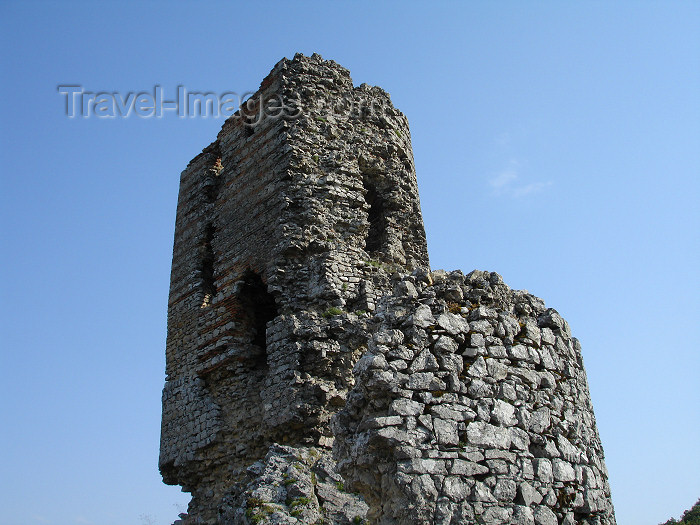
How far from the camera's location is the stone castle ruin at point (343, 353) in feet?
15.2

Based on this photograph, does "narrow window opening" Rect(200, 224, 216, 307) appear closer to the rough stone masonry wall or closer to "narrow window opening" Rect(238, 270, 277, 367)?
"narrow window opening" Rect(238, 270, 277, 367)

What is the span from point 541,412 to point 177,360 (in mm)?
6487

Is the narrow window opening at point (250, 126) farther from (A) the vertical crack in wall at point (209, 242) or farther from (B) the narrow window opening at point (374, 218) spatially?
(B) the narrow window opening at point (374, 218)

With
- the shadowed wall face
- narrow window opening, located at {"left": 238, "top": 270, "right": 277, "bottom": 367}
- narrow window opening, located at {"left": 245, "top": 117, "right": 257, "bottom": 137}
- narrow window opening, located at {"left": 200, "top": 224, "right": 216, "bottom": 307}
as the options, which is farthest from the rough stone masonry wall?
narrow window opening, located at {"left": 245, "top": 117, "right": 257, "bottom": 137}

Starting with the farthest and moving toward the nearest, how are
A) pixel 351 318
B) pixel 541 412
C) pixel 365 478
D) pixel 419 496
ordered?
1. pixel 351 318
2. pixel 541 412
3. pixel 365 478
4. pixel 419 496

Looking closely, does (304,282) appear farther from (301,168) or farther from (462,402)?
(462,402)

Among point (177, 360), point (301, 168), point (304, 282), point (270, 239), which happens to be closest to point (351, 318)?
point (304, 282)

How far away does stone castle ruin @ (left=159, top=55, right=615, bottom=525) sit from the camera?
464cm

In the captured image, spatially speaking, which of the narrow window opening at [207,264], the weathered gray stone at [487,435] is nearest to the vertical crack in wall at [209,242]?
the narrow window opening at [207,264]

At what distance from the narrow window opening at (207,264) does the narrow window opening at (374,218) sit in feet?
8.16

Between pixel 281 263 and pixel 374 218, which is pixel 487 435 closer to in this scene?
pixel 281 263

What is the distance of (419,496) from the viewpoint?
170 inches

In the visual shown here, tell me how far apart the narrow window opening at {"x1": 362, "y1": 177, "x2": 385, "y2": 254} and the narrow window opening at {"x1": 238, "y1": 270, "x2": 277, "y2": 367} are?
65.0 inches

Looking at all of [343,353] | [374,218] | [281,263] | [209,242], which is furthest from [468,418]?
[209,242]
